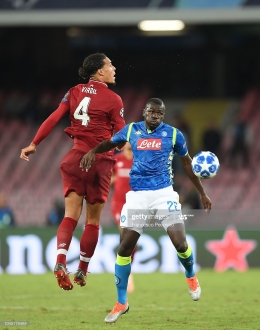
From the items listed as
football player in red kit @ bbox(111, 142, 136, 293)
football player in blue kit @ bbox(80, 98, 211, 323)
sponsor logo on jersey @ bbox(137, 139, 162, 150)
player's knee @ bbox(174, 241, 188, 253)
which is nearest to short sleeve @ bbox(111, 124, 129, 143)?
football player in blue kit @ bbox(80, 98, 211, 323)

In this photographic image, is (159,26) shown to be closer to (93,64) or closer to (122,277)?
(93,64)

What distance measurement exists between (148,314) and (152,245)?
6.58m

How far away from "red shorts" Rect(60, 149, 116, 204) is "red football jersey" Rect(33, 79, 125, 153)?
0.54 ft

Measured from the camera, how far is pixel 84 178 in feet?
28.1

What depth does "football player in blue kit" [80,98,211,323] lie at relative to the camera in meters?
8.12

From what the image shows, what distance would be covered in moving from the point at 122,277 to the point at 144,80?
14.7 meters

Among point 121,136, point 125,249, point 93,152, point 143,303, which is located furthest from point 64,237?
point 143,303

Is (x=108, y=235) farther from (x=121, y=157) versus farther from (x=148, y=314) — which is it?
(x=148, y=314)

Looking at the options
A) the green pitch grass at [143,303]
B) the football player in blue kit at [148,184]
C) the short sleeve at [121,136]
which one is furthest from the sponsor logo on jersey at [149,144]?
the green pitch grass at [143,303]

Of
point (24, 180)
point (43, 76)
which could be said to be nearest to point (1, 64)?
point (43, 76)

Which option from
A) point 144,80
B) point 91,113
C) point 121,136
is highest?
point 144,80

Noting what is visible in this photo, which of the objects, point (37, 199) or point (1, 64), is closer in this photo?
point (37, 199)

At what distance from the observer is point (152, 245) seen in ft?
52.6

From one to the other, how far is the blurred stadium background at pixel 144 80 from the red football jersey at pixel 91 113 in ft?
24.2
